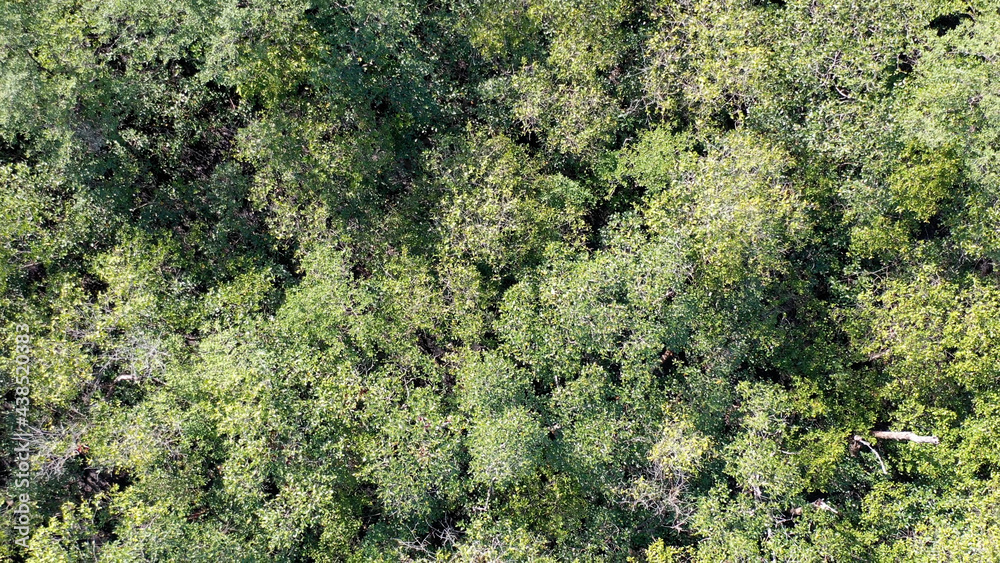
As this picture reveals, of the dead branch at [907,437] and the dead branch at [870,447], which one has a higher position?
the dead branch at [907,437]

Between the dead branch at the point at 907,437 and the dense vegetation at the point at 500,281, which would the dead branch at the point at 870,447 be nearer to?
the dense vegetation at the point at 500,281

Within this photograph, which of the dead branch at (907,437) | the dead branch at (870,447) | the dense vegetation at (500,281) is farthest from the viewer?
the dead branch at (870,447)

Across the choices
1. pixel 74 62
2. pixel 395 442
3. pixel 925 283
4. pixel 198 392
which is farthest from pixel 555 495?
pixel 74 62

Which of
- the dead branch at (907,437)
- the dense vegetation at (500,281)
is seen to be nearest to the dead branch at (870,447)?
the dense vegetation at (500,281)

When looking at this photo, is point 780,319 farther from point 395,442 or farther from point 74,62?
point 74,62

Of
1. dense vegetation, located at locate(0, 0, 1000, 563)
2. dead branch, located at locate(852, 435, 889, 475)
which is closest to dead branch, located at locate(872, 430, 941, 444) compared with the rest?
dense vegetation, located at locate(0, 0, 1000, 563)

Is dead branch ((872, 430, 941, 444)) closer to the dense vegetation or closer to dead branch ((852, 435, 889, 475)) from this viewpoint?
the dense vegetation

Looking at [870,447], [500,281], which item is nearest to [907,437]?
[870,447]

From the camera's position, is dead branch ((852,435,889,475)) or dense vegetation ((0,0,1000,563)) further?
dead branch ((852,435,889,475))

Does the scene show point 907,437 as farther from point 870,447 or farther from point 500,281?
point 500,281
